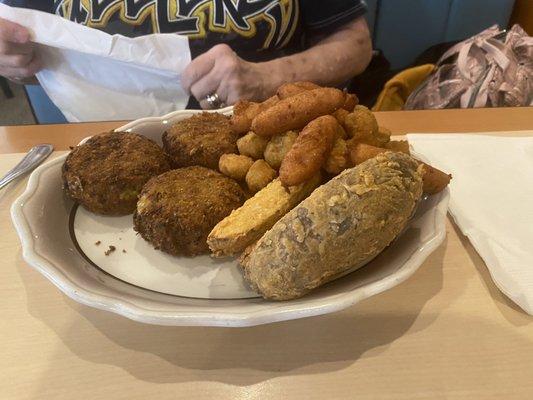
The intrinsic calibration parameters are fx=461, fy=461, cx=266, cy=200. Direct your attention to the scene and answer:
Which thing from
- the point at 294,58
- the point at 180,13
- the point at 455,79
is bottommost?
the point at 455,79

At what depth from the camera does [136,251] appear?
60cm

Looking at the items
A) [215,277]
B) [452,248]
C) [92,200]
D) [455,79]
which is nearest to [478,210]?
[452,248]

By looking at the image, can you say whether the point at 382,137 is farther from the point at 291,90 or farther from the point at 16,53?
the point at 16,53

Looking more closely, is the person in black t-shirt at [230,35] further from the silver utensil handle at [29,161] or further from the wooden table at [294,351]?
the wooden table at [294,351]

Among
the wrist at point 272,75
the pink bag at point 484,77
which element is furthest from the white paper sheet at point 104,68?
the pink bag at point 484,77

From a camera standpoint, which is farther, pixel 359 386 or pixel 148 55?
pixel 148 55

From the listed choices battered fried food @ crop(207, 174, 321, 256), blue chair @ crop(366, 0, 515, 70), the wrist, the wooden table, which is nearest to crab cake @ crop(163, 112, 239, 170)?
battered fried food @ crop(207, 174, 321, 256)

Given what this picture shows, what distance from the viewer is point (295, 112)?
57 centimetres

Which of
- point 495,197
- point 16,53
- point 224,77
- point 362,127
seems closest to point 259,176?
→ point 362,127

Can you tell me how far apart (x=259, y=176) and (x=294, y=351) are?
0.22 m

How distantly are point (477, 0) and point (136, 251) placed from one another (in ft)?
4.72

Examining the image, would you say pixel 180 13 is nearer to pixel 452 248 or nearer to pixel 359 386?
pixel 452 248

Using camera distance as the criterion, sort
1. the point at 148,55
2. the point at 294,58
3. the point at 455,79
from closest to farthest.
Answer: the point at 148,55, the point at 294,58, the point at 455,79

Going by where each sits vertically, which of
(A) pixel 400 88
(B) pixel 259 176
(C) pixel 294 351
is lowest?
(A) pixel 400 88
